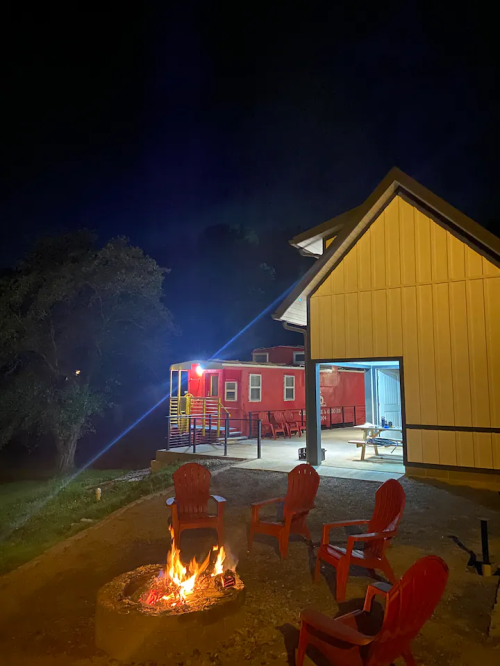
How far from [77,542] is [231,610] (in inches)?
126

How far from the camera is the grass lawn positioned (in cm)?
727

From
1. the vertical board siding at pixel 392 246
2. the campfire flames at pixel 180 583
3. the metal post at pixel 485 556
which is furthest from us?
the vertical board siding at pixel 392 246

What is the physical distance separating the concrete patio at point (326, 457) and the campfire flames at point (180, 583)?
5.64 metres

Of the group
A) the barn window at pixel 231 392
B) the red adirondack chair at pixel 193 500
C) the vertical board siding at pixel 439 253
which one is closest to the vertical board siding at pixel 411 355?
the vertical board siding at pixel 439 253

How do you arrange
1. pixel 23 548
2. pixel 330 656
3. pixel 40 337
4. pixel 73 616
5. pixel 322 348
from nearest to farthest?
pixel 330 656 → pixel 73 616 → pixel 23 548 → pixel 322 348 → pixel 40 337

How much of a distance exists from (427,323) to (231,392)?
9418 millimetres

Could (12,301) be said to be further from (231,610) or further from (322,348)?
(231,610)

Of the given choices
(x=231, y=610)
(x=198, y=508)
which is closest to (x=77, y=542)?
(x=198, y=508)

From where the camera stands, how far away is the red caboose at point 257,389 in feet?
56.6

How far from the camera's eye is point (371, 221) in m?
10.4

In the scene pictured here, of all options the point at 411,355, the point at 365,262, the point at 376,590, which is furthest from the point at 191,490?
the point at 365,262

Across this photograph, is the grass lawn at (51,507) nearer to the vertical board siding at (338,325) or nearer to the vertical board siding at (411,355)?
the vertical board siding at (338,325)

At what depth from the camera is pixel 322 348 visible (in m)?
10.9

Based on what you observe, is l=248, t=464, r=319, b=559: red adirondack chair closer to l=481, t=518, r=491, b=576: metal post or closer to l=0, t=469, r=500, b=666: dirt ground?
l=0, t=469, r=500, b=666: dirt ground
